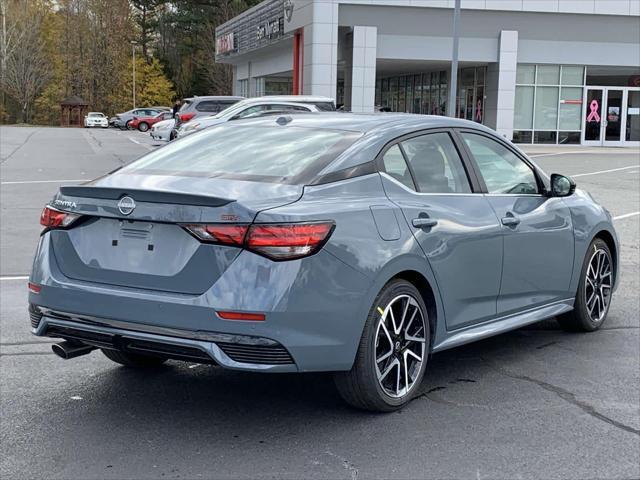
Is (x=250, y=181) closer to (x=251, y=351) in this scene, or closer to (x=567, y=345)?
(x=251, y=351)

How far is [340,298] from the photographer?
4.25m

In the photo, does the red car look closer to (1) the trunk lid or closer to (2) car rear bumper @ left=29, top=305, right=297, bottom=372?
(1) the trunk lid

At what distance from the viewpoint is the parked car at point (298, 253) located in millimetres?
4090

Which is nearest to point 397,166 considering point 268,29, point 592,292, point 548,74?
point 592,292

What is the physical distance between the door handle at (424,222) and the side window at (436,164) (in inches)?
9.0

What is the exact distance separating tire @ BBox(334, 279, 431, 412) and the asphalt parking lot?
126 mm

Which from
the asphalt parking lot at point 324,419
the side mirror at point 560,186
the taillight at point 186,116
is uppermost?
the taillight at point 186,116

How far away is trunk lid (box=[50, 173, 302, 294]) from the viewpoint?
4.12 meters

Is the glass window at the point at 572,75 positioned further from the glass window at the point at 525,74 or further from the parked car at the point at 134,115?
the parked car at the point at 134,115

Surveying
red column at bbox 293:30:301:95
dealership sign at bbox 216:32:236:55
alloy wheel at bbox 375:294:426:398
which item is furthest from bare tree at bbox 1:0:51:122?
alloy wheel at bbox 375:294:426:398

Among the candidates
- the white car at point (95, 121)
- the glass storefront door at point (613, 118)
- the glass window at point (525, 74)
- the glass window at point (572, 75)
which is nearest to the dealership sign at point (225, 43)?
the white car at point (95, 121)

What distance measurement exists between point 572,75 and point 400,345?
35616 mm

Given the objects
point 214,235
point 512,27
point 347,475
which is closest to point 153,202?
point 214,235

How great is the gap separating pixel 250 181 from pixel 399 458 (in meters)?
1.55
